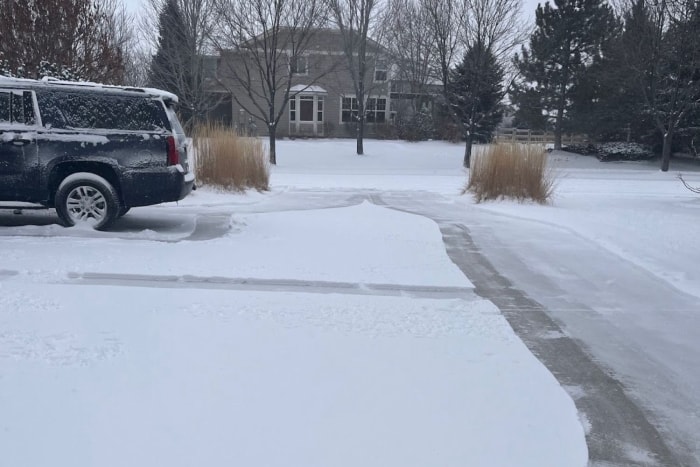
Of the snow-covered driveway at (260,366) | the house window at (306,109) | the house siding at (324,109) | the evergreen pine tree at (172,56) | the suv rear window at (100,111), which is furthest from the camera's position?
the house window at (306,109)

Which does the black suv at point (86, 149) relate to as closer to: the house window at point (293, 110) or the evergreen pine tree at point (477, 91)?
the evergreen pine tree at point (477, 91)

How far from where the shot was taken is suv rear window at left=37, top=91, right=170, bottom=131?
8344 mm

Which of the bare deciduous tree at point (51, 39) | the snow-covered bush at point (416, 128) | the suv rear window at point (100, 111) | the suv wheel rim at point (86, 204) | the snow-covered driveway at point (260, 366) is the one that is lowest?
the snow-covered driveway at point (260, 366)

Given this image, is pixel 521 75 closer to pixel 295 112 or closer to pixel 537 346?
pixel 295 112

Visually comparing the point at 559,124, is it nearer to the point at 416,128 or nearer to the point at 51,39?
the point at 416,128

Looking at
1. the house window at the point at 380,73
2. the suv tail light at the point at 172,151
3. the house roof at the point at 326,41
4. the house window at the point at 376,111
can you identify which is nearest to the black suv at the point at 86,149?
the suv tail light at the point at 172,151

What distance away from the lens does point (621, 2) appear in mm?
33375

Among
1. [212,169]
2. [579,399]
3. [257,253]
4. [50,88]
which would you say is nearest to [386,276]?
[257,253]

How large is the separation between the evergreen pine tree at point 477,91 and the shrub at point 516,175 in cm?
1342

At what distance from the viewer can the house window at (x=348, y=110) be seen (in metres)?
42.6

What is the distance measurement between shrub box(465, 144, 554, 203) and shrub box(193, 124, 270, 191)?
18.4 ft

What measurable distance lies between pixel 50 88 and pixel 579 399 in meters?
7.64

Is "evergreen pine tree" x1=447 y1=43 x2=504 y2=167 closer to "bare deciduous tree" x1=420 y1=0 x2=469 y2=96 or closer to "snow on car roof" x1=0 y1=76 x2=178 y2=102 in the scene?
"bare deciduous tree" x1=420 y1=0 x2=469 y2=96

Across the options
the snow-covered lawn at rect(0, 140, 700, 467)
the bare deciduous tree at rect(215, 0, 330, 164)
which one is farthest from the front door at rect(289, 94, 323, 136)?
the snow-covered lawn at rect(0, 140, 700, 467)
